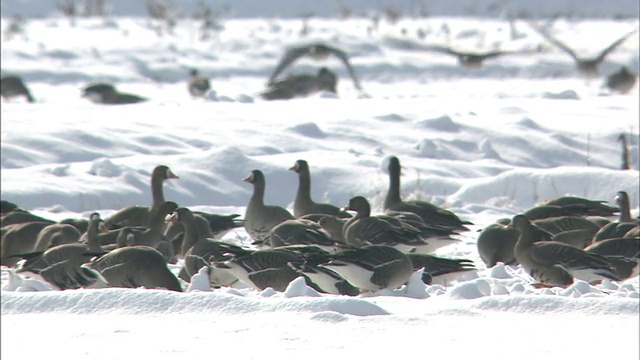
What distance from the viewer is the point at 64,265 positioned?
730 cm

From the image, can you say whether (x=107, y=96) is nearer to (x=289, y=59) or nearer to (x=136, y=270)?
(x=289, y=59)

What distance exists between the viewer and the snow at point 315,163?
16.3 feet

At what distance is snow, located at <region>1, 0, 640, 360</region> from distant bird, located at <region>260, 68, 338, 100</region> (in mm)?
596

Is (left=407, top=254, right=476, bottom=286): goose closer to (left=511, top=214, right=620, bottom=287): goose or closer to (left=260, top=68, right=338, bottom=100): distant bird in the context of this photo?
(left=511, top=214, right=620, bottom=287): goose

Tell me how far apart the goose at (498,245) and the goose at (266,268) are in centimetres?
197

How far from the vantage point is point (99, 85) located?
20.2 m

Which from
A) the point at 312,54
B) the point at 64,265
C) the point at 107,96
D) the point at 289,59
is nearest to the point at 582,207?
the point at 64,265

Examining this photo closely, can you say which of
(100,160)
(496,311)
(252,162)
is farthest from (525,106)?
(496,311)

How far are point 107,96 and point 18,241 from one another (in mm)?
11306

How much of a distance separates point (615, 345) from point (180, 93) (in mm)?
19586

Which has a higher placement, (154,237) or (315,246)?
(315,246)

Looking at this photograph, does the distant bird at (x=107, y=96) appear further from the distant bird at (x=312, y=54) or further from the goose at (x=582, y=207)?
the goose at (x=582, y=207)

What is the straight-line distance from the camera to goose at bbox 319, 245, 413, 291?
22.1ft

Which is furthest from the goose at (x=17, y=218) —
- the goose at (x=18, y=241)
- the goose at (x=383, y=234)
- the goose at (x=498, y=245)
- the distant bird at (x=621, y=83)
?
the distant bird at (x=621, y=83)
